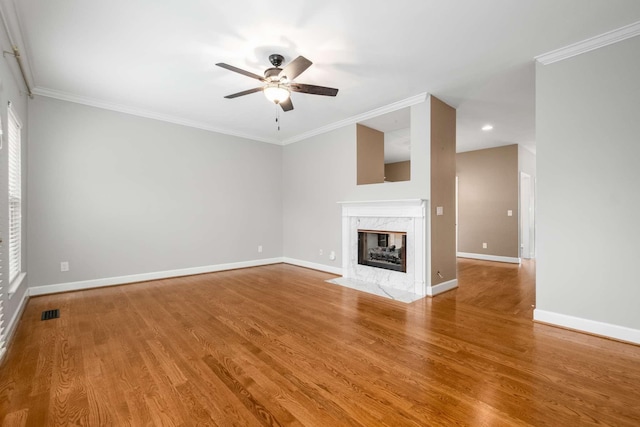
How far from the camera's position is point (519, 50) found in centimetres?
279

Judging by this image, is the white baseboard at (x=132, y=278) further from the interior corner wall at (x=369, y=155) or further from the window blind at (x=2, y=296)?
the interior corner wall at (x=369, y=155)

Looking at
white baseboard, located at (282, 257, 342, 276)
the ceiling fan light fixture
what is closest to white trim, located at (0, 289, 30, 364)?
the ceiling fan light fixture

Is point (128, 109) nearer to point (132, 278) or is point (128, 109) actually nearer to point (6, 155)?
point (6, 155)

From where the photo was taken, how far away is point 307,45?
2.72 m

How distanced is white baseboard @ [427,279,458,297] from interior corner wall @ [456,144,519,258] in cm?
302

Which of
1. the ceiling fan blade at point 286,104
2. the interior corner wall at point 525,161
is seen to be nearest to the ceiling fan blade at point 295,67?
the ceiling fan blade at point 286,104

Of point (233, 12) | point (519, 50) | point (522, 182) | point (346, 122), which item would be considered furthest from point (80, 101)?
point (522, 182)

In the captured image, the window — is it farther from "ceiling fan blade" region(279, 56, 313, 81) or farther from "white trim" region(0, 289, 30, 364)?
"ceiling fan blade" region(279, 56, 313, 81)

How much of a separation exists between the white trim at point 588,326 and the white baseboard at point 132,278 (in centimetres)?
468

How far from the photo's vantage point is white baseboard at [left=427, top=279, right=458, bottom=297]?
385cm

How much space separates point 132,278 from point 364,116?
4.48 meters

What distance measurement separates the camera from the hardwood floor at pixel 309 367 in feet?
5.16

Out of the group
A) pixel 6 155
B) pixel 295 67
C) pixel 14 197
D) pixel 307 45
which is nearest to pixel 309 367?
pixel 295 67

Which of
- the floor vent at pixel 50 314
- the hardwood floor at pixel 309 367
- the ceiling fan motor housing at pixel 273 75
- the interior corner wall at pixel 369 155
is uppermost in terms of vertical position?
the ceiling fan motor housing at pixel 273 75
